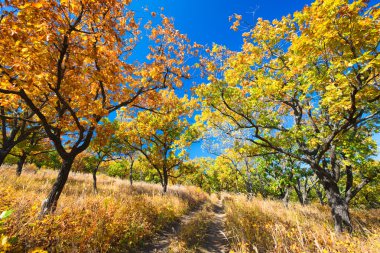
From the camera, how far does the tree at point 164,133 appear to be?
1428 centimetres

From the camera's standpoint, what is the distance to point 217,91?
26.3 ft

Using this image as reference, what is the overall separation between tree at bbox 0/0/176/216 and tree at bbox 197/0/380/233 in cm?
378

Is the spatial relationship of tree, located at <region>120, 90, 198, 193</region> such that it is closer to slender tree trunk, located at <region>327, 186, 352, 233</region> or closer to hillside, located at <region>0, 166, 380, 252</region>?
hillside, located at <region>0, 166, 380, 252</region>

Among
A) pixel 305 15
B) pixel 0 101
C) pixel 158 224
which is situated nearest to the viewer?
pixel 0 101

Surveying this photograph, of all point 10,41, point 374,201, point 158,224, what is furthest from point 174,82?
point 374,201

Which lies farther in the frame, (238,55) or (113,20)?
(238,55)

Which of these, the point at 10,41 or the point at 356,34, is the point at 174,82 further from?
the point at 356,34

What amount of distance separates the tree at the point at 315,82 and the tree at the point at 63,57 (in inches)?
149

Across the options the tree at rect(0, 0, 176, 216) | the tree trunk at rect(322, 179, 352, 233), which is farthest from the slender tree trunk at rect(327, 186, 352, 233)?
the tree at rect(0, 0, 176, 216)

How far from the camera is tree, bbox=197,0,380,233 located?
16.1 feet

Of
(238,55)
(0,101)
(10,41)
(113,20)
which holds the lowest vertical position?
(0,101)

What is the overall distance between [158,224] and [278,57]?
389 inches

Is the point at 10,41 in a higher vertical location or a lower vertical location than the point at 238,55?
lower

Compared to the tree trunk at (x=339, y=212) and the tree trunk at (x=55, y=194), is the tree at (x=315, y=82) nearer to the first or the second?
the tree trunk at (x=339, y=212)
